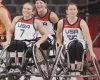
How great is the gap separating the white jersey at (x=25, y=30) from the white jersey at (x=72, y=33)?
18.9 inches

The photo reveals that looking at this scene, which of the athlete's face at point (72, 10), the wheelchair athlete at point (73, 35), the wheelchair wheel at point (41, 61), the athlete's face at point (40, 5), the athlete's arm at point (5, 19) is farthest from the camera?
the athlete's face at point (40, 5)

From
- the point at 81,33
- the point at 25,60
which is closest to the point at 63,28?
the point at 81,33

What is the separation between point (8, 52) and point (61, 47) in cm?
81

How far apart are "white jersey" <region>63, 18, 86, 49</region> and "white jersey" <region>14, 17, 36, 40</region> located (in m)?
0.48

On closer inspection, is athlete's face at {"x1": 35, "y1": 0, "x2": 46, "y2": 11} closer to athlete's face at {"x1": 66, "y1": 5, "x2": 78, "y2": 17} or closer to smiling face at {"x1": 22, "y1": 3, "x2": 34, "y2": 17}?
smiling face at {"x1": 22, "y1": 3, "x2": 34, "y2": 17}

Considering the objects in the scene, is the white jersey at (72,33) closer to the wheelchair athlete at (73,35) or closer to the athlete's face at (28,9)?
the wheelchair athlete at (73,35)

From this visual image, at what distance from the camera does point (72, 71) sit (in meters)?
7.18

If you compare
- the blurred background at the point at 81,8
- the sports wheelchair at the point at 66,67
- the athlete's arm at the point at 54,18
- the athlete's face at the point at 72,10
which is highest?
the athlete's face at the point at 72,10

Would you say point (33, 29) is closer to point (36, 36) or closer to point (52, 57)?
point (36, 36)

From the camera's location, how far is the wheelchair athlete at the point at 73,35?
23.5 feet

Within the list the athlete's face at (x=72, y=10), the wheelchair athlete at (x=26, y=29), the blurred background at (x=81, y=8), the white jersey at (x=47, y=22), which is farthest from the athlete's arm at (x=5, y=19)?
the blurred background at (x=81, y=8)

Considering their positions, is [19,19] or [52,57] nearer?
[19,19]

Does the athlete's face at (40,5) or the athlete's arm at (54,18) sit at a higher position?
the athlete's face at (40,5)

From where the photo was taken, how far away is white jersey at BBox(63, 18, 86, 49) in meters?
7.33
